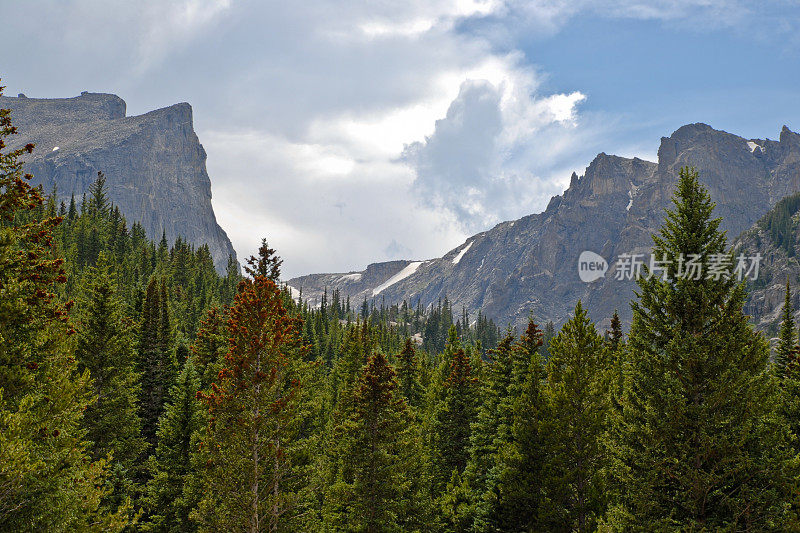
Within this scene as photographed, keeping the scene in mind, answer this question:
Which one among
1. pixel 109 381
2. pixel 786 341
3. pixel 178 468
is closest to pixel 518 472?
pixel 178 468

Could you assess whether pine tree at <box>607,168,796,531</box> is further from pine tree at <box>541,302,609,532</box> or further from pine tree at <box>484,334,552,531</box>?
pine tree at <box>484,334,552,531</box>

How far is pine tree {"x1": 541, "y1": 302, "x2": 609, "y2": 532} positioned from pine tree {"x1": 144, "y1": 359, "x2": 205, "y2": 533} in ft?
55.8

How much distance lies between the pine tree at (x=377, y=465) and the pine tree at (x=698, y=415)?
1189cm

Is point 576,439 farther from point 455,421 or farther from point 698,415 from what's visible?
point 455,421

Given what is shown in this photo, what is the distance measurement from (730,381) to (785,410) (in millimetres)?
12499

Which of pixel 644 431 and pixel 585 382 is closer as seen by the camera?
pixel 644 431

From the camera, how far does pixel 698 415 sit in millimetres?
15211

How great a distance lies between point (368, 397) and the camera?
27.0 metres

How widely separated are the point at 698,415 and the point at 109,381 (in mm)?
29622

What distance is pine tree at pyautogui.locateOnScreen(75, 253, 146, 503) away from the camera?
28.9m

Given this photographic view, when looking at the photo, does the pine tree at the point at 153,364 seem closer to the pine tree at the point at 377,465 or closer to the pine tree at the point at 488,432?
the pine tree at the point at 377,465

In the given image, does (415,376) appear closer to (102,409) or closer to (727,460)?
(102,409)

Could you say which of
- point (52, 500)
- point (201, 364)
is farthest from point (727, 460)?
point (201, 364)

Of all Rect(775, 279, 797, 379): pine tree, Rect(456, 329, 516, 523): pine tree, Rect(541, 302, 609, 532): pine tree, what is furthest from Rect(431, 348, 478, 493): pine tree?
Rect(775, 279, 797, 379): pine tree
